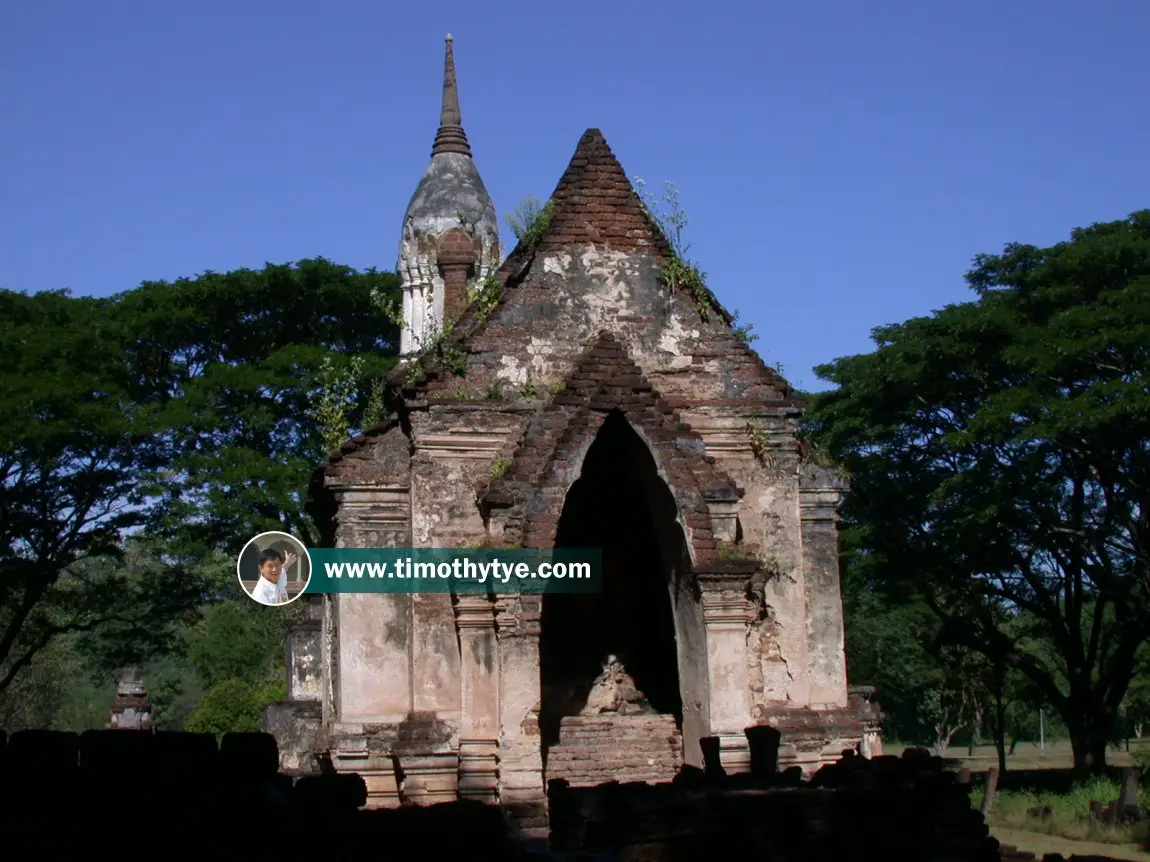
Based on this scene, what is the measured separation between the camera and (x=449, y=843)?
22.5 feet

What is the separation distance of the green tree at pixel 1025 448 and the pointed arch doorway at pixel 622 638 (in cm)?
1095

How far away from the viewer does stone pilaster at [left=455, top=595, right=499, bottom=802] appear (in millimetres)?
11086

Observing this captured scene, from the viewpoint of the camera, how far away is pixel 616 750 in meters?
12.6

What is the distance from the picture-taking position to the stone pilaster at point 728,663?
1125cm

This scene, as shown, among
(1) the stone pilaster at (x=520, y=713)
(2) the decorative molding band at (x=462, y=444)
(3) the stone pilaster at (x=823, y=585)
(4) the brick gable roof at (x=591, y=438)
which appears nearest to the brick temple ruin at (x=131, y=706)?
(2) the decorative molding band at (x=462, y=444)

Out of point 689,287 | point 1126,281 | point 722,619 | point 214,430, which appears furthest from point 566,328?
point 214,430

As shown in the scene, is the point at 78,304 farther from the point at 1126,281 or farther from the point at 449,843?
A: the point at 449,843

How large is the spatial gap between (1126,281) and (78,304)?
2080 centimetres

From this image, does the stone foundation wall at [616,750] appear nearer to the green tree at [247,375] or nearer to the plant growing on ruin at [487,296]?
the plant growing on ruin at [487,296]

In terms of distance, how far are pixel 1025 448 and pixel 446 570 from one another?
593 inches

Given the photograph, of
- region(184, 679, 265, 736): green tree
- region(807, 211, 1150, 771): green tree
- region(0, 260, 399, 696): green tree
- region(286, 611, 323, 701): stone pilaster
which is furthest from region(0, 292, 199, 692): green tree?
region(807, 211, 1150, 771): green tree

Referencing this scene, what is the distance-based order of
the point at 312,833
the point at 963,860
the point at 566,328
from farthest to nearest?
the point at 566,328 → the point at 963,860 → the point at 312,833

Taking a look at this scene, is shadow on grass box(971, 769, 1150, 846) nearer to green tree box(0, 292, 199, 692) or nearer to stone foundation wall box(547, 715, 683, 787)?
stone foundation wall box(547, 715, 683, 787)

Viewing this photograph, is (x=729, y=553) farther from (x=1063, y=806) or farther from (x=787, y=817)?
(x=1063, y=806)
